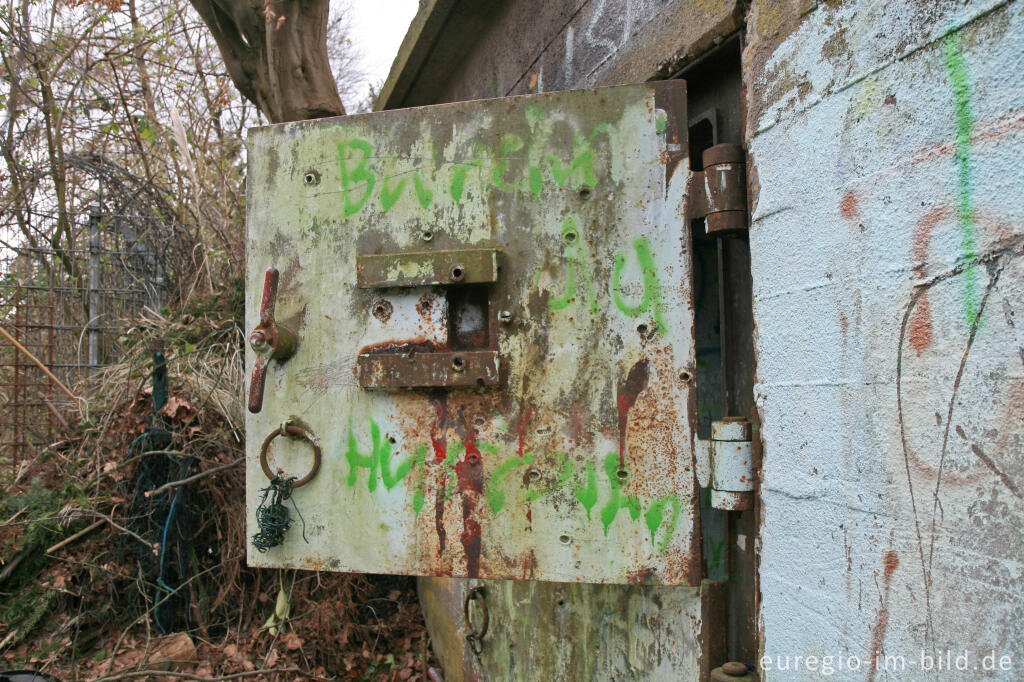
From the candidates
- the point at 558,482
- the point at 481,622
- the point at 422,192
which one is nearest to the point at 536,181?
the point at 422,192

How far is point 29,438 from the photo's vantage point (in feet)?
15.3

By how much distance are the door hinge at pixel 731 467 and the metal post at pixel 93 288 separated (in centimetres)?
496

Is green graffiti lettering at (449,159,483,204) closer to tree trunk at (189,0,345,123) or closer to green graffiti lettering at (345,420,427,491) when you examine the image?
green graffiti lettering at (345,420,427,491)

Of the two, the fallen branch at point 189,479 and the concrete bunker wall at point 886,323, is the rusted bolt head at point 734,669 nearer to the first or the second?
the concrete bunker wall at point 886,323

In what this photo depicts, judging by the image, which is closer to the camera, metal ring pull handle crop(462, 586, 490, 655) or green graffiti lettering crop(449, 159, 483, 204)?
green graffiti lettering crop(449, 159, 483, 204)

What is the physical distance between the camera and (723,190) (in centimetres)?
168

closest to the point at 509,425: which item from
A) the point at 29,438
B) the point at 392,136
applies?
the point at 392,136

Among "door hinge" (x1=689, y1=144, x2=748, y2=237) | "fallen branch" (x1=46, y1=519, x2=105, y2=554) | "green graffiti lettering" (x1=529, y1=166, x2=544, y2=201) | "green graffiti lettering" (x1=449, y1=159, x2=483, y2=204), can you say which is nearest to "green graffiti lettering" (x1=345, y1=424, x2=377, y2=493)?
"green graffiti lettering" (x1=449, y1=159, x2=483, y2=204)

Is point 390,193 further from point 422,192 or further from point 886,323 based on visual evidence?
point 886,323

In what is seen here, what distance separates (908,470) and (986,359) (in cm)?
25

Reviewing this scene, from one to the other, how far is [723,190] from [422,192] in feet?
2.71

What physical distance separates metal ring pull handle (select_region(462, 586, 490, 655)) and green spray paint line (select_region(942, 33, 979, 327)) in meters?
1.98

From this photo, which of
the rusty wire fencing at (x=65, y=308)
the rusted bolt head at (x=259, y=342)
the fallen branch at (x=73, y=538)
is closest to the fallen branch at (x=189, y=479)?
the fallen branch at (x=73, y=538)

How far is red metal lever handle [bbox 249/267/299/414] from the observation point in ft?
6.17
